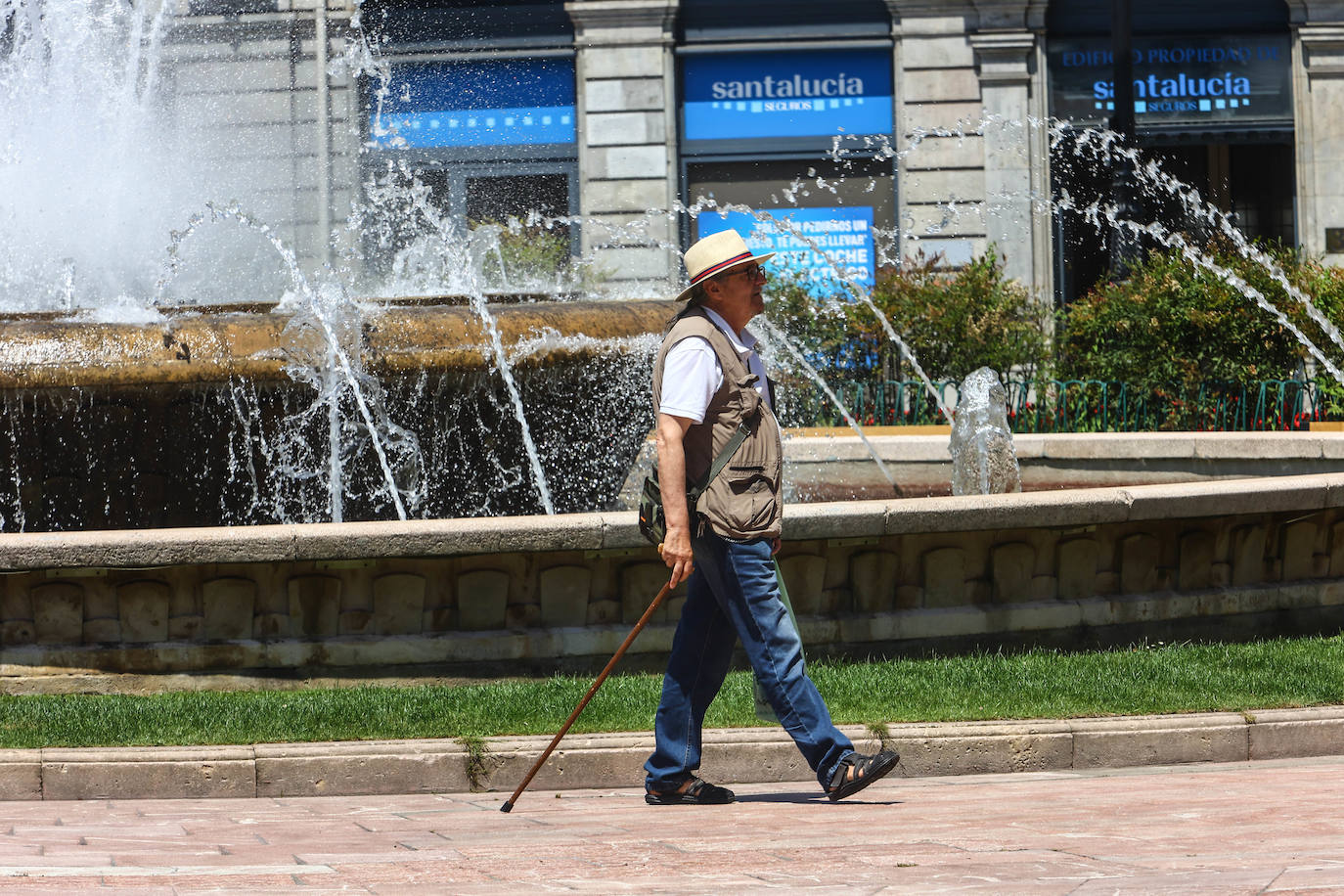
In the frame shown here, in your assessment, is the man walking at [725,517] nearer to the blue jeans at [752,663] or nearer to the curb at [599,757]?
the blue jeans at [752,663]

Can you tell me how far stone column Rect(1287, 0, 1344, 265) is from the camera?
20312 millimetres

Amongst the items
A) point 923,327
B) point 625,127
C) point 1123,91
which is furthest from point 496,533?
point 625,127

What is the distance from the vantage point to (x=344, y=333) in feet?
26.1

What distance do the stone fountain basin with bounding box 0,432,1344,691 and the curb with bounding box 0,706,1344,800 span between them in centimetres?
115

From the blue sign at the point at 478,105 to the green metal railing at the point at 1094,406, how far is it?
659 cm

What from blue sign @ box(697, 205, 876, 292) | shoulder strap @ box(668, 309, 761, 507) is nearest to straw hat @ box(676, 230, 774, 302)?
shoulder strap @ box(668, 309, 761, 507)

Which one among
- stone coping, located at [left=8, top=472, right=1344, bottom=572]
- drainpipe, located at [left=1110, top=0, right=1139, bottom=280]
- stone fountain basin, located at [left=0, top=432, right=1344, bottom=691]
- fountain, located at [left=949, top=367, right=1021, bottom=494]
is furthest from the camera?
drainpipe, located at [left=1110, top=0, right=1139, bottom=280]

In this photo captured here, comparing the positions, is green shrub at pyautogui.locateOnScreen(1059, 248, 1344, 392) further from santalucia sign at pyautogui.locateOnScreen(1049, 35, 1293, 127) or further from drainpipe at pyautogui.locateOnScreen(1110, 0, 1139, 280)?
santalucia sign at pyautogui.locateOnScreen(1049, 35, 1293, 127)

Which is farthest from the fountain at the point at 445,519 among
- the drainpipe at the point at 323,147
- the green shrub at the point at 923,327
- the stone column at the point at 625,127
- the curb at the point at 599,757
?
the drainpipe at the point at 323,147

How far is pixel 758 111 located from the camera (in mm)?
20453

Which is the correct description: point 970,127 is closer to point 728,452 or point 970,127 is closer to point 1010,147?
point 1010,147

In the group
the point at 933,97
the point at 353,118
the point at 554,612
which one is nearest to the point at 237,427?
the point at 554,612

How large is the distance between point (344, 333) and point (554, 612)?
2.01m

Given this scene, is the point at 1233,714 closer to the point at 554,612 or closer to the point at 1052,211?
the point at 554,612
